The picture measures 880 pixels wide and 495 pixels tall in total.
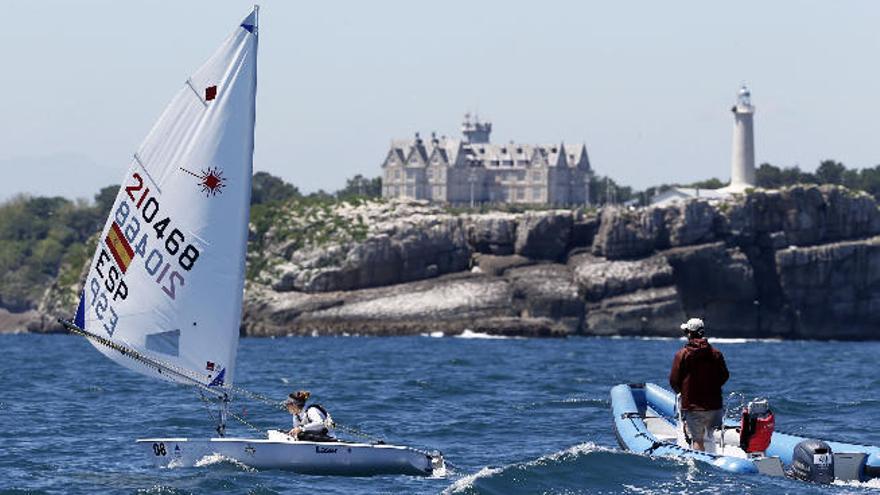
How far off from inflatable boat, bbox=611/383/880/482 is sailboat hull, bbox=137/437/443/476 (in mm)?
4643

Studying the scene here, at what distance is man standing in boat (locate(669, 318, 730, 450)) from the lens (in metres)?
28.4

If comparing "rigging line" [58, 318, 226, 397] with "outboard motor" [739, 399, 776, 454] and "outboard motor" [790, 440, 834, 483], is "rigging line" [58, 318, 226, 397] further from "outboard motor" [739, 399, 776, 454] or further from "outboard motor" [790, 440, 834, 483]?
"outboard motor" [790, 440, 834, 483]

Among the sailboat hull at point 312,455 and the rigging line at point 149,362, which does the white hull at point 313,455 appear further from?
the rigging line at point 149,362

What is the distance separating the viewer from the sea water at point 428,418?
2800 cm

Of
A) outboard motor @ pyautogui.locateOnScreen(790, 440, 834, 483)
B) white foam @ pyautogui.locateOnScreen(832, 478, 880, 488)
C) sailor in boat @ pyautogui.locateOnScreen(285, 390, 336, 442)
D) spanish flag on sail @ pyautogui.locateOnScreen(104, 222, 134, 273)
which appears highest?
spanish flag on sail @ pyautogui.locateOnScreen(104, 222, 134, 273)

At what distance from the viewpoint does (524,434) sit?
3906cm

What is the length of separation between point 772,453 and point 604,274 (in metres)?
117

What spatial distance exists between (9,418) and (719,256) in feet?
363

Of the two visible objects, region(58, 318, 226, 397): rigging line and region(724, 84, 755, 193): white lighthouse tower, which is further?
region(724, 84, 755, 193): white lighthouse tower

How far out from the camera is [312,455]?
Result: 93.8 feet

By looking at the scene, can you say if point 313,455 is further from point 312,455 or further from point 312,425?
point 312,425

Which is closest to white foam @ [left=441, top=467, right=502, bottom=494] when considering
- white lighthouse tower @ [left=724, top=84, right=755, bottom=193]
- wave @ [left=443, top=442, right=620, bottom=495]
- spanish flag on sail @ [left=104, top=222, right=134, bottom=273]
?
wave @ [left=443, top=442, right=620, bottom=495]

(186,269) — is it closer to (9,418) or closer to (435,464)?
(435,464)

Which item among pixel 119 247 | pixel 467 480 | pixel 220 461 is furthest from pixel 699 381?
pixel 119 247
